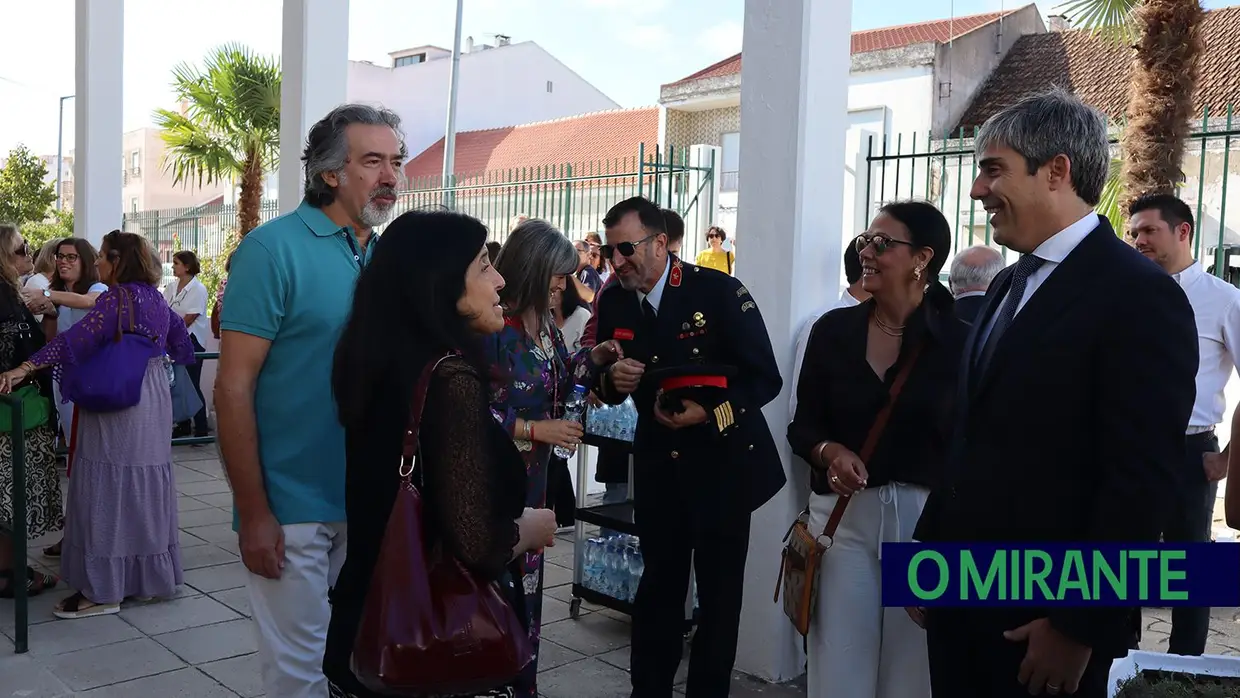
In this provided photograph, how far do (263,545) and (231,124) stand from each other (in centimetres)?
Result: 1447

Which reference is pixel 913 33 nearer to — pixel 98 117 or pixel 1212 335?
pixel 98 117

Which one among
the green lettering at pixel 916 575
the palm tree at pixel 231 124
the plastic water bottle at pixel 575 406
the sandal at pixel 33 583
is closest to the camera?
the green lettering at pixel 916 575

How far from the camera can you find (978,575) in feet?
7.09

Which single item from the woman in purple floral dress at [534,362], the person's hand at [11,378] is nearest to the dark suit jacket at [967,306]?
the woman in purple floral dress at [534,362]

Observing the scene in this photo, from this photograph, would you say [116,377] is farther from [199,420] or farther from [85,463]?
[199,420]

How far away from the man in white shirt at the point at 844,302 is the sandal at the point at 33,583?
3.85m

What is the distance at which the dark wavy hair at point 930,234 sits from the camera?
10.2ft

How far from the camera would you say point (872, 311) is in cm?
320

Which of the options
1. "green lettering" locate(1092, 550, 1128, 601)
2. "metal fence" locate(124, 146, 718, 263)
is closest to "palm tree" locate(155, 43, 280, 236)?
"metal fence" locate(124, 146, 718, 263)

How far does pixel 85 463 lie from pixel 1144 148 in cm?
713

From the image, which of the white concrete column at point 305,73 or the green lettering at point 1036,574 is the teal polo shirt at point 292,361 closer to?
the green lettering at point 1036,574

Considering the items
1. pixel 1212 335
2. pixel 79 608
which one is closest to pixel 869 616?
pixel 1212 335

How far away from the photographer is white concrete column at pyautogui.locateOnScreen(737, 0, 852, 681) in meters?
4.00

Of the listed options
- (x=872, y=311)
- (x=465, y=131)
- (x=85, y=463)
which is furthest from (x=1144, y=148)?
(x=465, y=131)
